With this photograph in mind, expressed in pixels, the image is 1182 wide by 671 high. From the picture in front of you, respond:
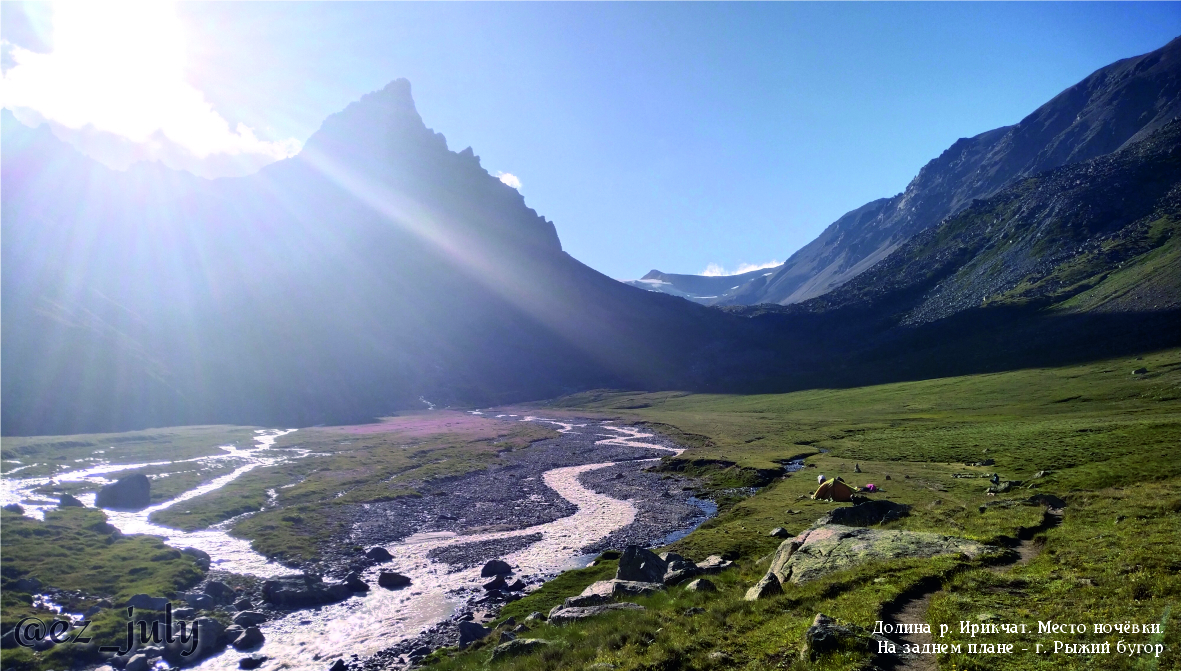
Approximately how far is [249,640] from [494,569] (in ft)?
45.8

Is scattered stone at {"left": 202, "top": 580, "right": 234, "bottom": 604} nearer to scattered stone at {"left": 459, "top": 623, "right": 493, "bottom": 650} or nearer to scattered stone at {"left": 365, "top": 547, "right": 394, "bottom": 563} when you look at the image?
scattered stone at {"left": 365, "top": 547, "right": 394, "bottom": 563}

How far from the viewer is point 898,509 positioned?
35.0m

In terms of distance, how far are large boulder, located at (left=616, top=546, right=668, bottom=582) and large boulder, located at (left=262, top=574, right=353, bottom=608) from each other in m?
17.3

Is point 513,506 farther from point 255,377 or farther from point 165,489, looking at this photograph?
point 255,377

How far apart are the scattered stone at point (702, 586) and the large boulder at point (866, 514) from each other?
38.8 feet

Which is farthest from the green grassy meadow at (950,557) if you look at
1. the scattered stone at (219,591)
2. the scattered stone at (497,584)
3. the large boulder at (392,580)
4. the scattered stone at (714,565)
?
the scattered stone at (219,591)

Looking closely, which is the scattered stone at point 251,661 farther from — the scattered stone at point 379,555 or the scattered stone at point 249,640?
the scattered stone at point 379,555

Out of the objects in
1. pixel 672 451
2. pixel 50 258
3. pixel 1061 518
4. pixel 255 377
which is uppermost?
pixel 50 258

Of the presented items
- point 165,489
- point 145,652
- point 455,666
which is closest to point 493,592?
point 455,666

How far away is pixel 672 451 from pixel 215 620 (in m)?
75.3

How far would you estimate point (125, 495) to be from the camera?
57.8 meters

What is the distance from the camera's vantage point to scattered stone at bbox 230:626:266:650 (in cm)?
2711

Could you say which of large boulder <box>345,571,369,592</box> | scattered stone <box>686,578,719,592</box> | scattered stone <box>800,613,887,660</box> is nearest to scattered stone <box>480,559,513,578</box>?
large boulder <box>345,571,369,592</box>

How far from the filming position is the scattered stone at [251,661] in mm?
25297
